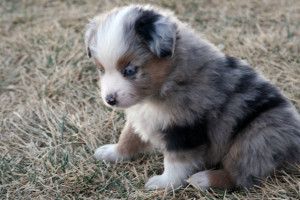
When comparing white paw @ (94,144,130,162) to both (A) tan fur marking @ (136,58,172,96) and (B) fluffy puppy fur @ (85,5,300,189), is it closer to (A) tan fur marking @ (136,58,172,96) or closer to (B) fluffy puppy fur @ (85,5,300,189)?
(B) fluffy puppy fur @ (85,5,300,189)

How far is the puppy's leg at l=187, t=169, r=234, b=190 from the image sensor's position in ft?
13.1

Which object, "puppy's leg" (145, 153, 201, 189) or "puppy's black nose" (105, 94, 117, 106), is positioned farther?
"puppy's leg" (145, 153, 201, 189)

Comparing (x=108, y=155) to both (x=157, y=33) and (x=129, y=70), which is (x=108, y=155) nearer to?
(x=129, y=70)

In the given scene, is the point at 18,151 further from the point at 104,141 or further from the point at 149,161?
the point at 149,161

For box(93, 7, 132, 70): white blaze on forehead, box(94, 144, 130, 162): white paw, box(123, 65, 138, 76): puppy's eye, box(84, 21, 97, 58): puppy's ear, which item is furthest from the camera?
box(94, 144, 130, 162): white paw

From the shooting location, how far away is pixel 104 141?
16.2 ft

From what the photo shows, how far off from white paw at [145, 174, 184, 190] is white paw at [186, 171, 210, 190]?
124 millimetres

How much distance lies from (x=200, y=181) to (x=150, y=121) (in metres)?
0.78

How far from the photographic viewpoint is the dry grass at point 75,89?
4.07 meters

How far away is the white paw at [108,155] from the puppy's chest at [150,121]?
497 millimetres

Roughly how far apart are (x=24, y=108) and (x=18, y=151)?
905 mm

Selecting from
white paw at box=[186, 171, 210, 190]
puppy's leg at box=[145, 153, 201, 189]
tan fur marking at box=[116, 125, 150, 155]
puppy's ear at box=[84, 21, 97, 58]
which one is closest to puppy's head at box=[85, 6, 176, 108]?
puppy's ear at box=[84, 21, 97, 58]

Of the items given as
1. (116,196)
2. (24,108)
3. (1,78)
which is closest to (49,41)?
(1,78)

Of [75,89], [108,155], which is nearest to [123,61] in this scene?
[108,155]
